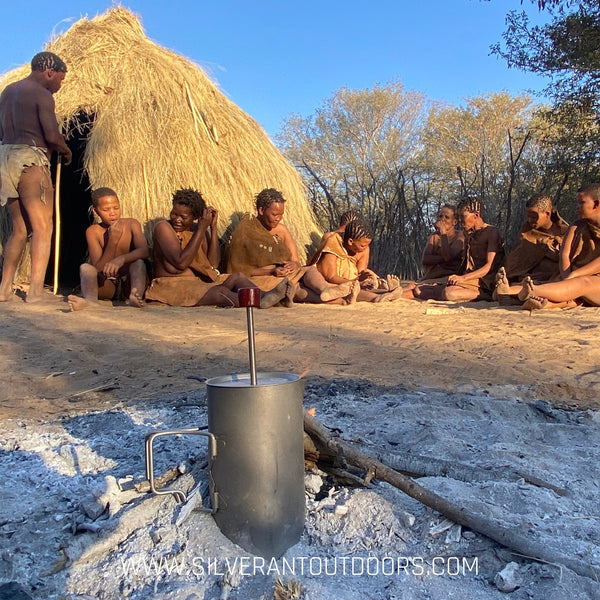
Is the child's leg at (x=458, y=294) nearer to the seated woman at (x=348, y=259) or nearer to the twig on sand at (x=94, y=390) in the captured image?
the seated woman at (x=348, y=259)

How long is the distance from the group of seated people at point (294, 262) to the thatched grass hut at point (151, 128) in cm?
72

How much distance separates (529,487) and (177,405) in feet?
4.64

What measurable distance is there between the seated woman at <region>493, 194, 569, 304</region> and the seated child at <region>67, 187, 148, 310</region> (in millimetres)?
3633

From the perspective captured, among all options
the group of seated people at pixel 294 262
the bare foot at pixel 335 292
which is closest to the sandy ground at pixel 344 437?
the group of seated people at pixel 294 262

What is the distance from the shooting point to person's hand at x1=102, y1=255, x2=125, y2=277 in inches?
216

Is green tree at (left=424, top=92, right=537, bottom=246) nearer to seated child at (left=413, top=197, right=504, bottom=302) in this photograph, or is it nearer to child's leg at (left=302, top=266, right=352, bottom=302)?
seated child at (left=413, top=197, right=504, bottom=302)

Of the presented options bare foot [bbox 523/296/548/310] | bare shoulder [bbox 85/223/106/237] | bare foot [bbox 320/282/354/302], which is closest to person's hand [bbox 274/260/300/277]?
bare foot [bbox 320/282/354/302]

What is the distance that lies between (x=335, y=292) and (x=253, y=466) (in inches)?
166

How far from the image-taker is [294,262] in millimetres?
6117

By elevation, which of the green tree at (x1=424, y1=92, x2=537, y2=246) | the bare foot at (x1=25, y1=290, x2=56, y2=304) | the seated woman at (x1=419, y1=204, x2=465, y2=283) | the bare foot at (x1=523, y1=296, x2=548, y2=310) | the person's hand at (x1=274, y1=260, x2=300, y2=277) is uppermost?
the green tree at (x1=424, y1=92, x2=537, y2=246)

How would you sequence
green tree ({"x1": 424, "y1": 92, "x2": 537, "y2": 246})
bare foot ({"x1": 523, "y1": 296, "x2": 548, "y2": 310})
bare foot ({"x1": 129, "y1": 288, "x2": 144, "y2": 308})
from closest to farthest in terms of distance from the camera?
bare foot ({"x1": 523, "y1": 296, "x2": 548, "y2": 310}) → bare foot ({"x1": 129, "y1": 288, "x2": 144, "y2": 308}) → green tree ({"x1": 424, "y1": 92, "x2": 537, "y2": 246})

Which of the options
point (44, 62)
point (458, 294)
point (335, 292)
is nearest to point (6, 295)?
point (44, 62)

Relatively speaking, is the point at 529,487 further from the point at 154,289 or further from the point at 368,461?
the point at 154,289

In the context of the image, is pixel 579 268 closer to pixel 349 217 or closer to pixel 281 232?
pixel 349 217
